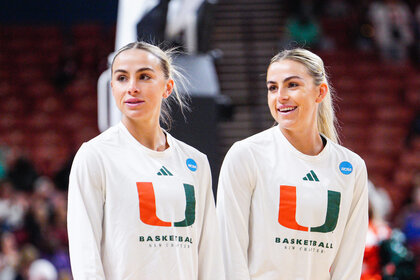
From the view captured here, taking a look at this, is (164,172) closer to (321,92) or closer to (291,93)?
(291,93)

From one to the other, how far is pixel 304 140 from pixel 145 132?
2.46 feet

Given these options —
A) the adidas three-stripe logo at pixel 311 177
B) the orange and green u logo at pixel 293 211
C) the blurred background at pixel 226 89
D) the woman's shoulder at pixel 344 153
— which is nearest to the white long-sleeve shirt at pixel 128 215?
the orange and green u logo at pixel 293 211

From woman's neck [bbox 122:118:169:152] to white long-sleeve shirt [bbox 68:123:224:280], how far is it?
0.04m

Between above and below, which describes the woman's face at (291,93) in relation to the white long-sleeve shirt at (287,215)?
above

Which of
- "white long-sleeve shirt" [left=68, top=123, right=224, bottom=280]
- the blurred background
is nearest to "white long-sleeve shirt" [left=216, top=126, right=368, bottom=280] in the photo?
"white long-sleeve shirt" [left=68, top=123, right=224, bottom=280]

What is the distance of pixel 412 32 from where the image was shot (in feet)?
48.2

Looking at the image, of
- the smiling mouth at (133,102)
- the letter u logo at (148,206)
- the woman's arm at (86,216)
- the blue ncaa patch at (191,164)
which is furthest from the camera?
the blue ncaa patch at (191,164)

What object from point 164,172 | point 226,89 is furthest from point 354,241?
point 226,89

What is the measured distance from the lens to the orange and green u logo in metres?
3.41

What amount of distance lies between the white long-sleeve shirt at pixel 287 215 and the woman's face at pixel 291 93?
0.14 meters

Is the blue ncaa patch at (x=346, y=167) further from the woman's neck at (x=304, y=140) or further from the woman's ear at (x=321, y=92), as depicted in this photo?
the woman's ear at (x=321, y=92)

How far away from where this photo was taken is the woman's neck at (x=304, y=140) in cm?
360

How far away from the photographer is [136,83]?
322 cm

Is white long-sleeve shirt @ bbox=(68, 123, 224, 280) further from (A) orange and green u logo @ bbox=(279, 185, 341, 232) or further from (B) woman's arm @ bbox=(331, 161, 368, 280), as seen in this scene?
(B) woman's arm @ bbox=(331, 161, 368, 280)
